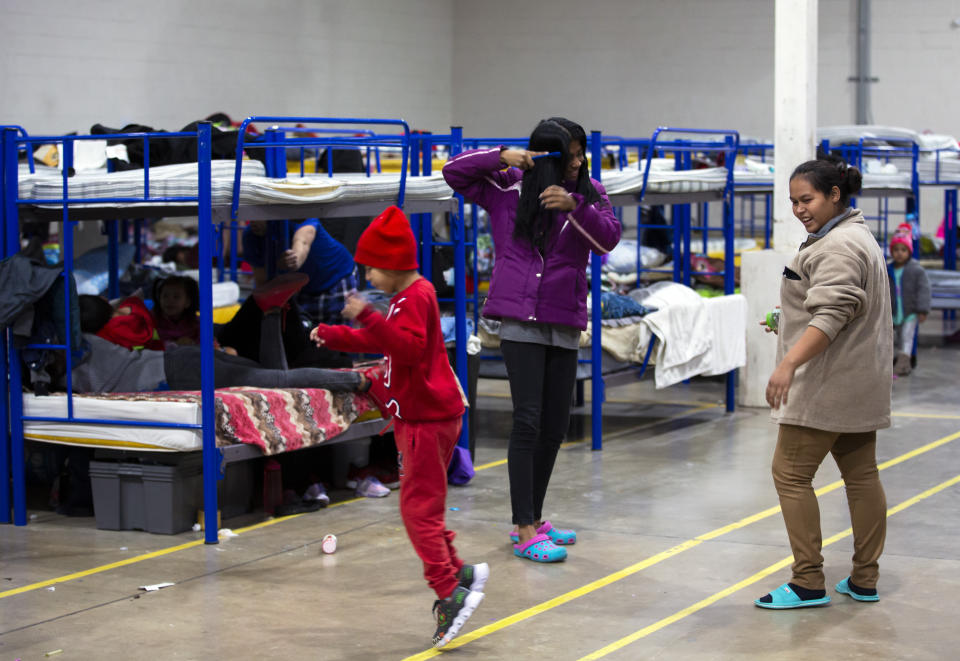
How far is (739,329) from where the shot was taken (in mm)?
8867

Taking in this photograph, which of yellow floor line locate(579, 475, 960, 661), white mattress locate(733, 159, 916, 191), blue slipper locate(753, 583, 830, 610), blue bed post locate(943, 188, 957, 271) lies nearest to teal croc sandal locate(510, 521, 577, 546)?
yellow floor line locate(579, 475, 960, 661)

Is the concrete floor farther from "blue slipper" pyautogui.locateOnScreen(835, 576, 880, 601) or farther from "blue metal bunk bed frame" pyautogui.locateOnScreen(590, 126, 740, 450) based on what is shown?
"blue metal bunk bed frame" pyautogui.locateOnScreen(590, 126, 740, 450)

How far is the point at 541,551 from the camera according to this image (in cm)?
500

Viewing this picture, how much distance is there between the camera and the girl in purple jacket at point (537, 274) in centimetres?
493

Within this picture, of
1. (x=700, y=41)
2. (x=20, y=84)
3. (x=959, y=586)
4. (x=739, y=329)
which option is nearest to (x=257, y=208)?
(x=959, y=586)

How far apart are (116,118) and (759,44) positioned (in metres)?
8.63

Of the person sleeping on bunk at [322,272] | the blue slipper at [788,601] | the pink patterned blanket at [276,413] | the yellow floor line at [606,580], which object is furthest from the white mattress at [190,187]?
the blue slipper at [788,601]

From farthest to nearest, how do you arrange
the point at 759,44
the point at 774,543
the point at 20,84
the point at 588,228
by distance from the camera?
1. the point at 759,44
2. the point at 20,84
3. the point at 774,543
4. the point at 588,228

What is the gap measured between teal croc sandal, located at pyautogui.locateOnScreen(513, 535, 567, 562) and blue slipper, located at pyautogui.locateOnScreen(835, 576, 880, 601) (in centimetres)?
108

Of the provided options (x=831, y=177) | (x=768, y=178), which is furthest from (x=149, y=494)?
(x=768, y=178)

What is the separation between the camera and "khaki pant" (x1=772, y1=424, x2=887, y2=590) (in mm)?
4238

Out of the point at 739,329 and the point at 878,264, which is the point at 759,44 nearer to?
the point at 739,329

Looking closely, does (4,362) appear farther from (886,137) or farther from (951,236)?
(951,236)

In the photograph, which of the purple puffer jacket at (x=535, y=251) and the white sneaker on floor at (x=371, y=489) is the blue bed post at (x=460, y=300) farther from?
the purple puffer jacket at (x=535, y=251)
